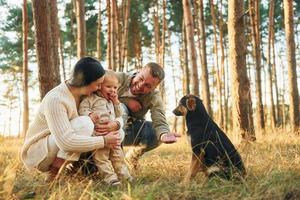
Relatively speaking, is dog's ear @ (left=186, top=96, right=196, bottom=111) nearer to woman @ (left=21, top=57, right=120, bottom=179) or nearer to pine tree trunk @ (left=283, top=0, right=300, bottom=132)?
woman @ (left=21, top=57, right=120, bottom=179)

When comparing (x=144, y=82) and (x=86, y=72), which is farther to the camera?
(x=144, y=82)

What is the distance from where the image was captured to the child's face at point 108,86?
159 inches

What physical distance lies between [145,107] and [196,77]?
5773 millimetres

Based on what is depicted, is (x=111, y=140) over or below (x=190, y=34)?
below

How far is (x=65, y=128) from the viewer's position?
3627mm

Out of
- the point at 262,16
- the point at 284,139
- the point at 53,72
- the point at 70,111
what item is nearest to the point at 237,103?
the point at 284,139

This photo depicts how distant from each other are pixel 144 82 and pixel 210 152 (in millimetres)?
1125

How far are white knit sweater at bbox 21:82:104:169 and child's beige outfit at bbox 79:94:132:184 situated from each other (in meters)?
0.16

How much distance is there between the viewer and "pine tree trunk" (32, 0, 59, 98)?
4980mm

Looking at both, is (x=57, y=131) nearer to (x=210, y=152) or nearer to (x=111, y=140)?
(x=111, y=140)

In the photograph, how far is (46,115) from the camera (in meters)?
3.70

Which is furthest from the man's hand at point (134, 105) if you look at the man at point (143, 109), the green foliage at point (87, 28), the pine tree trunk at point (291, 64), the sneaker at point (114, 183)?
the green foliage at point (87, 28)

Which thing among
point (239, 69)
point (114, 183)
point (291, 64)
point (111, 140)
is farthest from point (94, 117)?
point (291, 64)

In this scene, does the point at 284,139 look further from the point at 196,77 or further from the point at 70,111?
the point at 70,111
